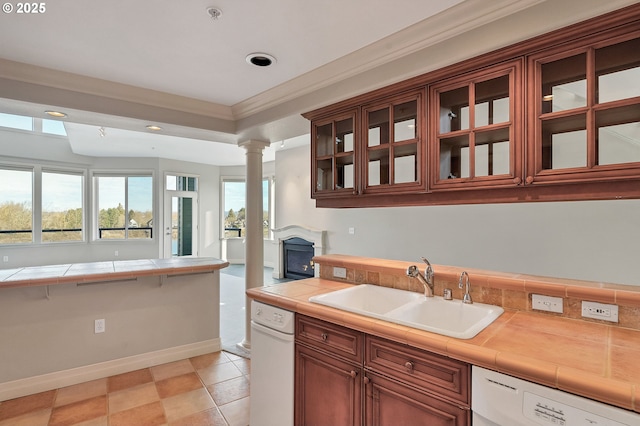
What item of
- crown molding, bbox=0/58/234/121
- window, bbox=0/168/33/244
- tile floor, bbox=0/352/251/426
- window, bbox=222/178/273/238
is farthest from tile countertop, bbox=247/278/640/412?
window, bbox=0/168/33/244

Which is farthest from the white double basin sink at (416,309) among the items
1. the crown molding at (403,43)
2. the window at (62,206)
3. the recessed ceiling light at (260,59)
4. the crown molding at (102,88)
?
the window at (62,206)

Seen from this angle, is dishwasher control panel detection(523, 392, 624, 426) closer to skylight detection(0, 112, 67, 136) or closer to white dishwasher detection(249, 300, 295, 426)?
white dishwasher detection(249, 300, 295, 426)

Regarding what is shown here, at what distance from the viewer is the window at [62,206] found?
745cm

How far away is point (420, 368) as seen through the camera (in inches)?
55.2

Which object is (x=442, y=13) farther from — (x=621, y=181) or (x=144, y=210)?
(x=144, y=210)

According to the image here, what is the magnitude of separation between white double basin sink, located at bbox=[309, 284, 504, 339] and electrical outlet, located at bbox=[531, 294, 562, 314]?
16cm

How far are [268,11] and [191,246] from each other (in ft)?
26.9

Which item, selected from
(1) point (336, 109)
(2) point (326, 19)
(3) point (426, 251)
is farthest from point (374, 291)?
(3) point (426, 251)

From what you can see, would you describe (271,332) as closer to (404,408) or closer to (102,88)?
(404,408)

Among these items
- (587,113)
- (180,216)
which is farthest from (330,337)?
(180,216)

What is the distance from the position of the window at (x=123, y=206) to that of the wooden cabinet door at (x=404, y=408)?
820 cm

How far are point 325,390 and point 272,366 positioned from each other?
1.38ft

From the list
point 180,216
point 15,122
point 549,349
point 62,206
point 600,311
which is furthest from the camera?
point 180,216

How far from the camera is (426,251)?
196 inches
